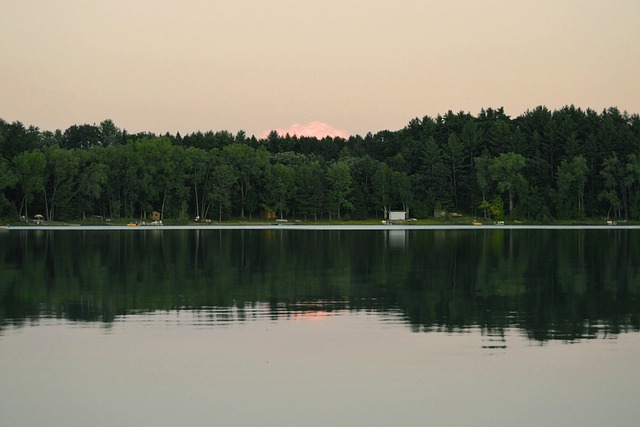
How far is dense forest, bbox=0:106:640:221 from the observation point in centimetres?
11019


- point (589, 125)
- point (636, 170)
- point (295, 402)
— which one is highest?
point (589, 125)

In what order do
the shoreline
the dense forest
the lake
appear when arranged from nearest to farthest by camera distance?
1. the lake
2. the shoreline
3. the dense forest

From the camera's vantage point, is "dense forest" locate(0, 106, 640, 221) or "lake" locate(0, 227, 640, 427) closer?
"lake" locate(0, 227, 640, 427)

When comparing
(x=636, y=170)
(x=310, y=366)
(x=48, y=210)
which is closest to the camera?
(x=310, y=366)

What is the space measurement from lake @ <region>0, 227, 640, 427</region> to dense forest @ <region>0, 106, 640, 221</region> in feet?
266

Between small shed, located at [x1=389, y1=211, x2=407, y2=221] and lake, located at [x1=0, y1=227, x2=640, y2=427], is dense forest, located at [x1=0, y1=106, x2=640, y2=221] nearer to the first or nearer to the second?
small shed, located at [x1=389, y1=211, x2=407, y2=221]

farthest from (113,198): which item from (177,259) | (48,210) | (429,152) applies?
(177,259)

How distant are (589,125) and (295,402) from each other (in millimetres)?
128892

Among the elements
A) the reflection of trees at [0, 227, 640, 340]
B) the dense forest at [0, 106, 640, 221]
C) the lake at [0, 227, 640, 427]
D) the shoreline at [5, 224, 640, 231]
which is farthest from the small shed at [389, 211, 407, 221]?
the lake at [0, 227, 640, 427]

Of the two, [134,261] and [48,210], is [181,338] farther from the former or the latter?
[48,210]

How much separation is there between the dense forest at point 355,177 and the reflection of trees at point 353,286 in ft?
221

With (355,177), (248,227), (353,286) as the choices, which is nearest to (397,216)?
(355,177)

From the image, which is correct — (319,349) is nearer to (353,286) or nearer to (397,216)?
(353,286)

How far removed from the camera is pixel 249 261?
3934cm
